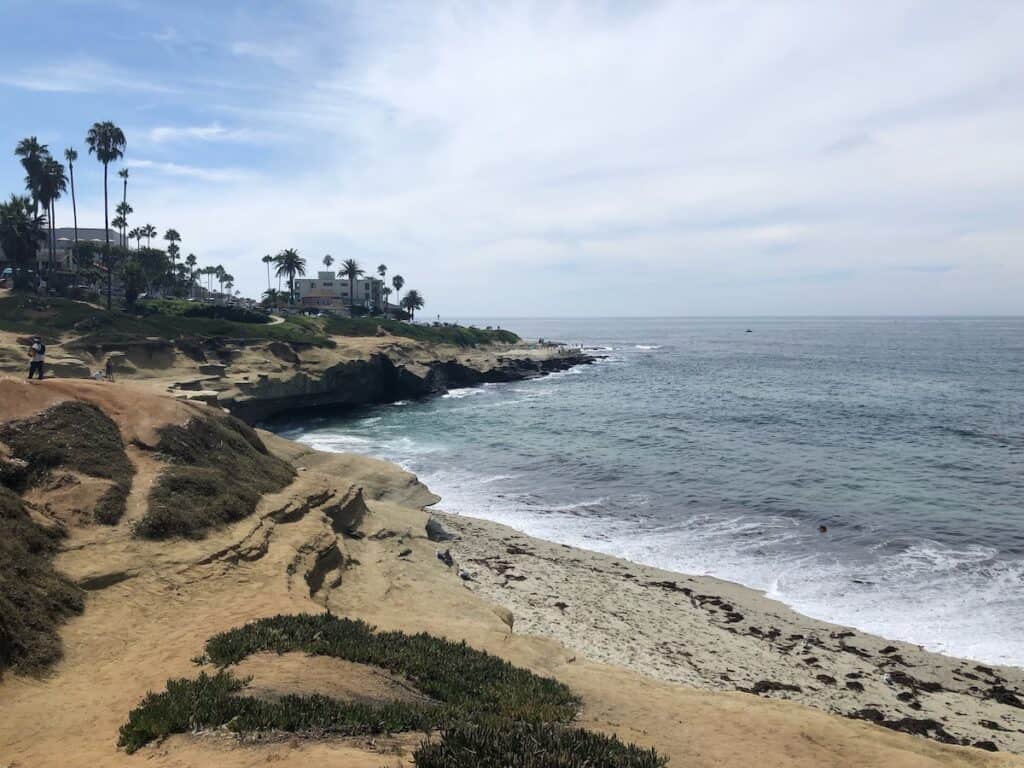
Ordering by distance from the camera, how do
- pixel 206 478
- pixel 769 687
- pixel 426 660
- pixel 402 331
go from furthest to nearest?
1. pixel 402 331
2. pixel 206 478
3. pixel 769 687
4. pixel 426 660

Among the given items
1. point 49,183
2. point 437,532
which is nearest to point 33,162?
point 49,183

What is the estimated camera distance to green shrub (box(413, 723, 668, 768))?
6.75 metres

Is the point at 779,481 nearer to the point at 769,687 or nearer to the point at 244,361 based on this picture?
the point at 769,687

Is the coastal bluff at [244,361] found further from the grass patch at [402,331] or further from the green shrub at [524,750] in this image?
the green shrub at [524,750]

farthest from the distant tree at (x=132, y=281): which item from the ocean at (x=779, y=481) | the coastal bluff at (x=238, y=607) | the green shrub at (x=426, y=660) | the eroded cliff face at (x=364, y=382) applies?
the green shrub at (x=426, y=660)

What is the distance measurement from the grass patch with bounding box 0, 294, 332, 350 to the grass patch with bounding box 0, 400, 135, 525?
35482 millimetres

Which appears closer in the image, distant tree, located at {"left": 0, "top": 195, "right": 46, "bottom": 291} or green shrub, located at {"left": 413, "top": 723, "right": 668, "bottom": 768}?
green shrub, located at {"left": 413, "top": 723, "right": 668, "bottom": 768}

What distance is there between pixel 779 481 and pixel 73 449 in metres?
31.8

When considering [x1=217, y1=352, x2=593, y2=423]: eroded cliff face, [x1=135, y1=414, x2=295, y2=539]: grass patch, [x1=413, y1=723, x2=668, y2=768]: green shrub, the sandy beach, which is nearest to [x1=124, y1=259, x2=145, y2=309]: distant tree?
[x1=217, y1=352, x2=593, y2=423]: eroded cliff face

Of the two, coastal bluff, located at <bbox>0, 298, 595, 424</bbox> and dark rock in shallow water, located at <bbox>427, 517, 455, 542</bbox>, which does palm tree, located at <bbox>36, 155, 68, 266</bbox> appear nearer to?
coastal bluff, located at <bbox>0, 298, 595, 424</bbox>

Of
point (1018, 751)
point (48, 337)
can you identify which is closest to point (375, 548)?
point (1018, 751)

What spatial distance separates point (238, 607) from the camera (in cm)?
1314

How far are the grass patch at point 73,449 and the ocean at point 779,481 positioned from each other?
16383 mm

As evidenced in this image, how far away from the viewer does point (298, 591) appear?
14531 mm
